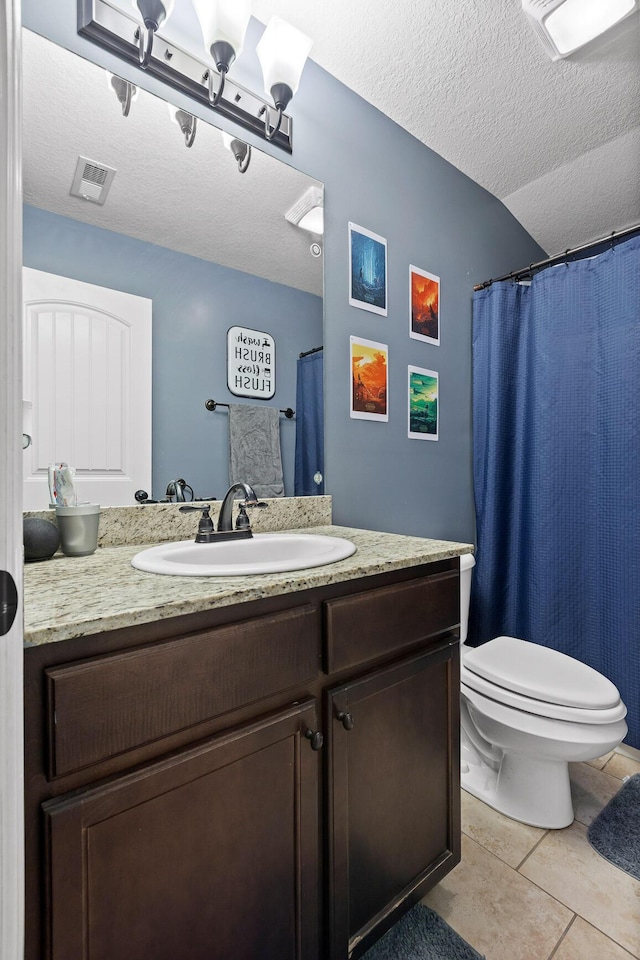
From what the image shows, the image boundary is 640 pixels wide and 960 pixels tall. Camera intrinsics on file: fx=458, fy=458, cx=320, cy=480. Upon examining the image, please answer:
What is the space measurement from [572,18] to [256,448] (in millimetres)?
1691

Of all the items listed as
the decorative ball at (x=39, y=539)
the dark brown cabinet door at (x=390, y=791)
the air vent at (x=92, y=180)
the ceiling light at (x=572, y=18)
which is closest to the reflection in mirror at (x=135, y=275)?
the air vent at (x=92, y=180)

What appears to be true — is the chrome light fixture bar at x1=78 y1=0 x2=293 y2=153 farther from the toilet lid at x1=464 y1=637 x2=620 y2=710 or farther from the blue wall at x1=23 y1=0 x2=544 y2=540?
the toilet lid at x1=464 y1=637 x2=620 y2=710

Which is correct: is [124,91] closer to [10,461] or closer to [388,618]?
[10,461]

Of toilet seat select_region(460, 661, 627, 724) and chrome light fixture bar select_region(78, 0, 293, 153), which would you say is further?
toilet seat select_region(460, 661, 627, 724)

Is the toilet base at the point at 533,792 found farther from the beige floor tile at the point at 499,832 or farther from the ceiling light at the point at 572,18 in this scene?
the ceiling light at the point at 572,18

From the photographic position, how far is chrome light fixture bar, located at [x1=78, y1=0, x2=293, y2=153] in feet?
3.64

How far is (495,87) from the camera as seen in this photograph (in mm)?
1704

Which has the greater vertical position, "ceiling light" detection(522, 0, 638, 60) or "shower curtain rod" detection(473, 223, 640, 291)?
"ceiling light" detection(522, 0, 638, 60)

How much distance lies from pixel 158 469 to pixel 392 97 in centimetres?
165

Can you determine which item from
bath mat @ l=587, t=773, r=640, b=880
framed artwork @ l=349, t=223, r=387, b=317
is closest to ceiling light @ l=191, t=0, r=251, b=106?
framed artwork @ l=349, t=223, r=387, b=317

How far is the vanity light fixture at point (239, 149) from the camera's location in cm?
134

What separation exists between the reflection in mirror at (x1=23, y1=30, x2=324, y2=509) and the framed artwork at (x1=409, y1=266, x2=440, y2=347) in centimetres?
65

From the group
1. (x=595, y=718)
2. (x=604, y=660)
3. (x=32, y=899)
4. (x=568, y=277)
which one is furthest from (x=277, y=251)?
(x=604, y=660)

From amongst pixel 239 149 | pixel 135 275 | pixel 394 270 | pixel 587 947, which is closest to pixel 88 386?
pixel 135 275
